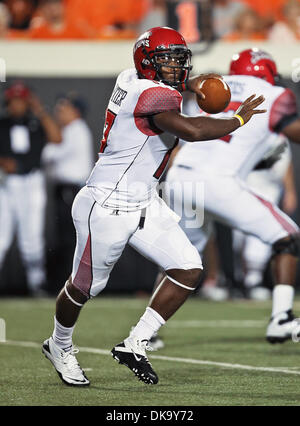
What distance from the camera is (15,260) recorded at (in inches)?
394

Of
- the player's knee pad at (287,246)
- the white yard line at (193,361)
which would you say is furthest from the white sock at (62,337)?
the player's knee pad at (287,246)

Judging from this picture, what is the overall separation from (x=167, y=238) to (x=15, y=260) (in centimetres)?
577

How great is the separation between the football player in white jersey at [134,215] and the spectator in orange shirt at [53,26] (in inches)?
241

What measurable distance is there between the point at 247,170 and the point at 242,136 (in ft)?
0.86

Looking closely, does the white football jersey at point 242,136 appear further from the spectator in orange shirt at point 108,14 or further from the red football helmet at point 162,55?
the spectator in orange shirt at point 108,14

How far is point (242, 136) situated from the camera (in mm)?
5930

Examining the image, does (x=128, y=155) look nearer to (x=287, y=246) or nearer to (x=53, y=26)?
(x=287, y=246)

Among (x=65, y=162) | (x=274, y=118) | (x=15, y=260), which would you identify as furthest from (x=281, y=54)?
(x=274, y=118)

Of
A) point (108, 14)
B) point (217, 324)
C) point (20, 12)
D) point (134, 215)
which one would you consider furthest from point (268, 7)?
point (134, 215)

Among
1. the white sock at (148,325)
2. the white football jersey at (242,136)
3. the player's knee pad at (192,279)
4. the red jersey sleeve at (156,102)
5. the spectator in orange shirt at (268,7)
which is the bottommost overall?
the white sock at (148,325)

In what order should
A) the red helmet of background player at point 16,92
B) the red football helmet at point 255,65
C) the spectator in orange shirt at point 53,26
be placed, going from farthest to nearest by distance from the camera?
the spectator in orange shirt at point 53,26
the red helmet of background player at point 16,92
the red football helmet at point 255,65

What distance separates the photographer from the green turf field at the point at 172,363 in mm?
4094

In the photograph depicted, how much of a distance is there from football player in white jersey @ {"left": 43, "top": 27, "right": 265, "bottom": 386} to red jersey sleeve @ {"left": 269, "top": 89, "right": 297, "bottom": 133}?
4.56 feet

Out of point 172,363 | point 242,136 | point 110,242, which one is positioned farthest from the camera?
point 242,136
